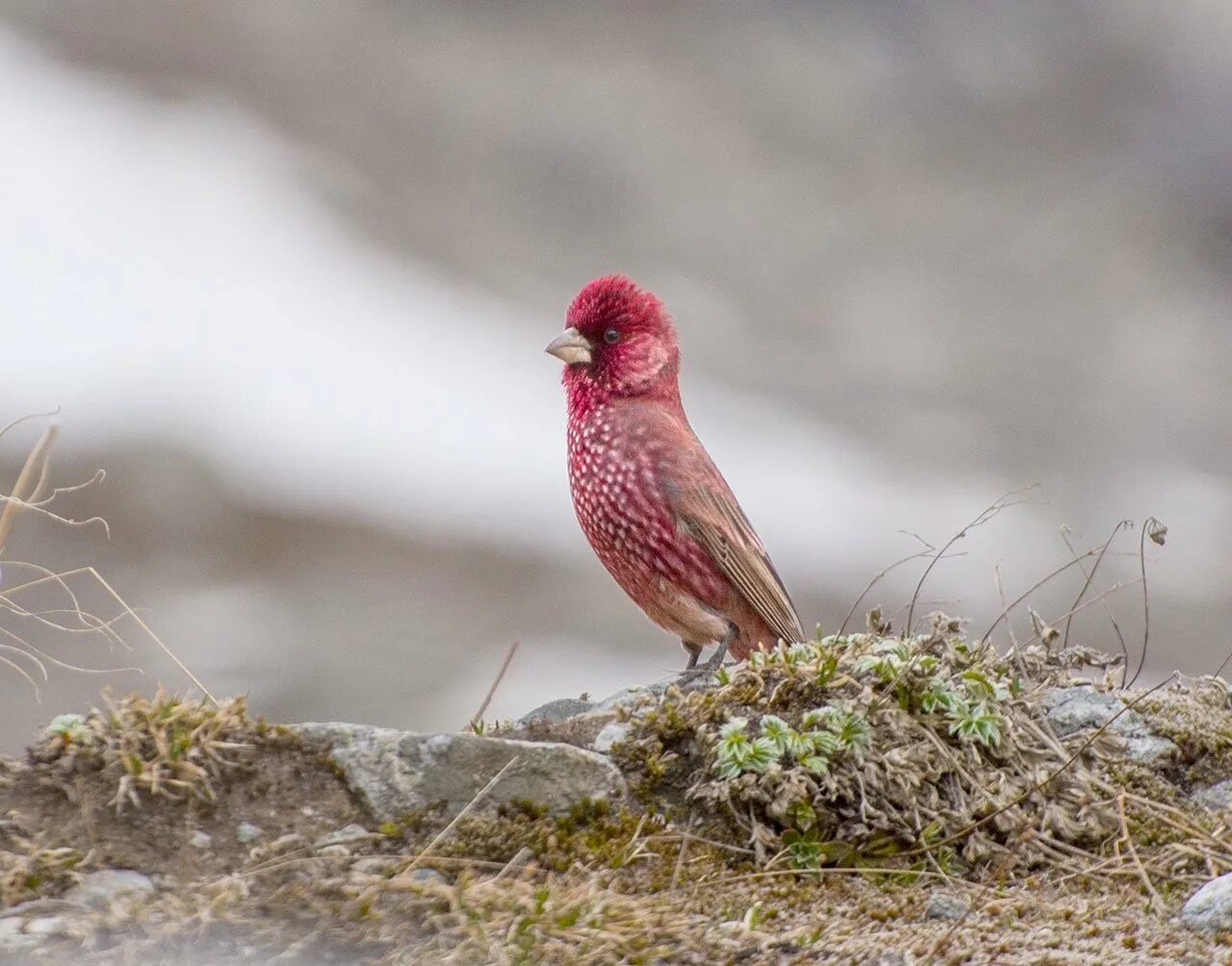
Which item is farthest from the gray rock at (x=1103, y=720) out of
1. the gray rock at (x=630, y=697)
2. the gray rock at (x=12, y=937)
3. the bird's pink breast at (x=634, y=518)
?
the gray rock at (x=12, y=937)

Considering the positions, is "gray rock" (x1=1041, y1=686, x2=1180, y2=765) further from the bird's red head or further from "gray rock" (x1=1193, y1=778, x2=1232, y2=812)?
the bird's red head

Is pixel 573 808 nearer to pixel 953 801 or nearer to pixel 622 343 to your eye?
pixel 953 801

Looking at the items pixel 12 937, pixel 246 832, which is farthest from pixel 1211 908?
pixel 12 937

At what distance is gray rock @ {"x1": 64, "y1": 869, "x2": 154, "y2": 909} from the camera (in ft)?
8.30

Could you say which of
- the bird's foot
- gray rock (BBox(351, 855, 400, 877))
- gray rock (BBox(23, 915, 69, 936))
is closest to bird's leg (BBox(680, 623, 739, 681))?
the bird's foot

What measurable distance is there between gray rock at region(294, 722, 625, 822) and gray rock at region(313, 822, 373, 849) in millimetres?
52

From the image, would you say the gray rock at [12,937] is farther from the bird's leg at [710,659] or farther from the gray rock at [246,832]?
the bird's leg at [710,659]

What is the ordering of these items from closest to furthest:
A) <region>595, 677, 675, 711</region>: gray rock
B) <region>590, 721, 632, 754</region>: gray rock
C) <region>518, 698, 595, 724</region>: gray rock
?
<region>590, 721, 632, 754</region>: gray rock, <region>595, 677, 675, 711</region>: gray rock, <region>518, 698, 595, 724</region>: gray rock

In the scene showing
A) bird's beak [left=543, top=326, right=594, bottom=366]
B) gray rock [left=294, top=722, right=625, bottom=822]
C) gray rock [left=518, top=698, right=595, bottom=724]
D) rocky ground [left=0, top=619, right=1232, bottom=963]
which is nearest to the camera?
rocky ground [left=0, top=619, right=1232, bottom=963]

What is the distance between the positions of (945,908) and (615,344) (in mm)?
2850

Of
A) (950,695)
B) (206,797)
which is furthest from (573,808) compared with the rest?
(950,695)

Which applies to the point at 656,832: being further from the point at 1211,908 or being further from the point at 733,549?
the point at 733,549

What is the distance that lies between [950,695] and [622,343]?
2.17 m

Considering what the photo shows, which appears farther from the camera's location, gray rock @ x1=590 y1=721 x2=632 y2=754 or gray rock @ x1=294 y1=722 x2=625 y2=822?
gray rock @ x1=590 y1=721 x2=632 y2=754
